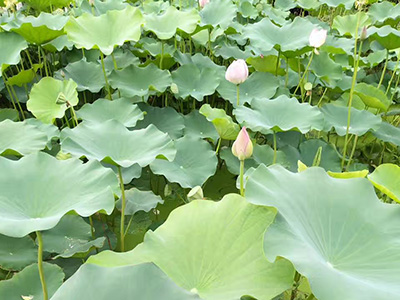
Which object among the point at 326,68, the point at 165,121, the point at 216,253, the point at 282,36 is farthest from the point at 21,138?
the point at 326,68

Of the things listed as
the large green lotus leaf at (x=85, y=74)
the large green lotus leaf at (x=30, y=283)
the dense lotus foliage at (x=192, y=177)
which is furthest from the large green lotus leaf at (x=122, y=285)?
the large green lotus leaf at (x=85, y=74)

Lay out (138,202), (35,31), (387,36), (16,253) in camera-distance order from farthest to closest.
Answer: (387,36), (35,31), (138,202), (16,253)

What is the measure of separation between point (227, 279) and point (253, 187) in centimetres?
20

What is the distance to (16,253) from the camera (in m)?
1.15

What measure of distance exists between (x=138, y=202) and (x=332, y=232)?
690 mm

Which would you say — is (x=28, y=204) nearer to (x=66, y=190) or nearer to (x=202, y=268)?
(x=66, y=190)

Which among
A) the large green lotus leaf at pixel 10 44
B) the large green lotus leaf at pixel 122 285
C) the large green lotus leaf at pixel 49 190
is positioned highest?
the large green lotus leaf at pixel 122 285

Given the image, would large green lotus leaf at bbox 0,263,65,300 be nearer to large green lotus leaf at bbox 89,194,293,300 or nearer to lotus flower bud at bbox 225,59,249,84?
large green lotus leaf at bbox 89,194,293,300

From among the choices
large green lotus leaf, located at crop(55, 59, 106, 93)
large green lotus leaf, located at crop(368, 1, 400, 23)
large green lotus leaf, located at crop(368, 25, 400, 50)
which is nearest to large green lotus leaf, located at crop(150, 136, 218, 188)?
large green lotus leaf, located at crop(55, 59, 106, 93)

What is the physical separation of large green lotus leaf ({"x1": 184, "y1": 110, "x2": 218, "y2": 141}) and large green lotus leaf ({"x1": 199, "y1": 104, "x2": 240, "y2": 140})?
0.53 ft

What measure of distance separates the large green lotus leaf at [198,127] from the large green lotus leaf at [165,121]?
4 centimetres

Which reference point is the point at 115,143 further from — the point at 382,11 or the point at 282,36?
the point at 382,11

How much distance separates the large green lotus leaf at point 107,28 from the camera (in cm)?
171

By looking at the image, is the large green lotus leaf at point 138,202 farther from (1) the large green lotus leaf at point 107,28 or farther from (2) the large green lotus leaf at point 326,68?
(2) the large green lotus leaf at point 326,68
